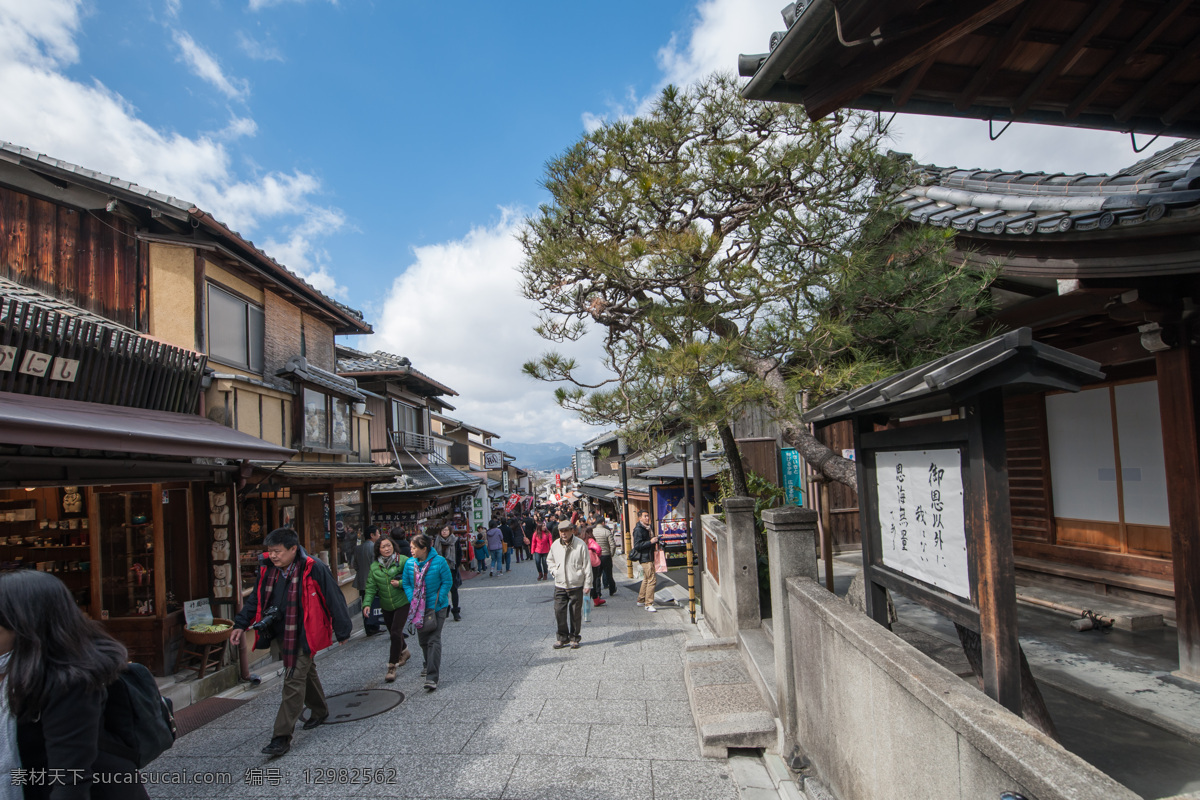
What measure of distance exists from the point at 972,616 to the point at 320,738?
18.6 feet

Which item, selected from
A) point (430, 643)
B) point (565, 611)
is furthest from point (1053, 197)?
point (430, 643)

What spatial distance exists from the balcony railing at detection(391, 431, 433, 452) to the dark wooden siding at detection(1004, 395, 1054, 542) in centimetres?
1634

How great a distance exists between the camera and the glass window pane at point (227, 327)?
31.9ft

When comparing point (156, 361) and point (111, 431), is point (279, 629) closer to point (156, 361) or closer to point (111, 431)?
A: point (111, 431)

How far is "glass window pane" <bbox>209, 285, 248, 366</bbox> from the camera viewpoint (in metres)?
9.73

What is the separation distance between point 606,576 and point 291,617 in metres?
8.88

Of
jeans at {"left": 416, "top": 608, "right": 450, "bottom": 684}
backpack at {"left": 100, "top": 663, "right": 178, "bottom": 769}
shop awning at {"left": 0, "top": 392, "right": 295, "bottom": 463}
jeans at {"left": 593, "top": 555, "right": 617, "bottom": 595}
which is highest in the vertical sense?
shop awning at {"left": 0, "top": 392, "right": 295, "bottom": 463}

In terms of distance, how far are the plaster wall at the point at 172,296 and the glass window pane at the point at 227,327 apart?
458 mm

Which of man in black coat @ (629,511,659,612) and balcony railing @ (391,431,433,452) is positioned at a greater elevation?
balcony railing @ (391,431,433,452)

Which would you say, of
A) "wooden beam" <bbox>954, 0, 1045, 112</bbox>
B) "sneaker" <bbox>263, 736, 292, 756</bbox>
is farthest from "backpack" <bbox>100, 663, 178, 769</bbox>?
"wooden beam" <bbox>954, 0, 1045, 112</bbox>

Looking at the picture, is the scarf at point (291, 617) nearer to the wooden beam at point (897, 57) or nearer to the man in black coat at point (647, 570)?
the wooden beam at point (897, 57)

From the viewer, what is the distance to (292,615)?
5531 mm

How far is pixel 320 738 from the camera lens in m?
5.77

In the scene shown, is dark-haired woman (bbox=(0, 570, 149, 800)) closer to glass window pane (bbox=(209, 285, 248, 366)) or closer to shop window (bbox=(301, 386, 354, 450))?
glass window pane (bbox=(209, 285, 248, 366))
